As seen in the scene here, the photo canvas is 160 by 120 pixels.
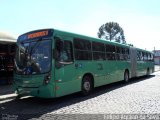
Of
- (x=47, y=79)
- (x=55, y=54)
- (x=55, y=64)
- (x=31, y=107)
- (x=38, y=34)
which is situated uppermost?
(x=38, y=34)

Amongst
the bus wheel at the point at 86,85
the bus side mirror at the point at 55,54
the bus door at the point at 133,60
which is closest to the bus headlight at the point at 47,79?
the bus side mirror at the point at 55,54

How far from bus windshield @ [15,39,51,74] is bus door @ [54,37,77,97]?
353mm

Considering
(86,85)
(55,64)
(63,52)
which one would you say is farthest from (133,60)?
(55,64)

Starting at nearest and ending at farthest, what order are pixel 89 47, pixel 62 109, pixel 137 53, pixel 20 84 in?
pixel 62 109 < pixel 20 84 < pixel 89 47 < pixel 137 53

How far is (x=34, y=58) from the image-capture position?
8.80m

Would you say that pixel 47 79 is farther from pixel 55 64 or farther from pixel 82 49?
pixel 82 49

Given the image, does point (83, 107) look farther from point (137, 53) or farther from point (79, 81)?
point (137, 53)

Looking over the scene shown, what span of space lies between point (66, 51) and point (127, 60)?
332 inches

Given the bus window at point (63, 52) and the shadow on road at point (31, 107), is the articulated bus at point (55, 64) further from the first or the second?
the shadow on road at point (31, 107)

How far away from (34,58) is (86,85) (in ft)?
10.3

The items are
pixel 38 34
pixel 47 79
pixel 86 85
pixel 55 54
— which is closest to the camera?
pixel 47 79

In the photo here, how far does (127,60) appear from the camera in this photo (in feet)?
54.9

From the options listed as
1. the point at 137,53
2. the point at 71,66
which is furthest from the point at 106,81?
the point at 137,53

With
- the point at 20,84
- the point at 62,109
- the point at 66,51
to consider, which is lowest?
the point at 62,109
